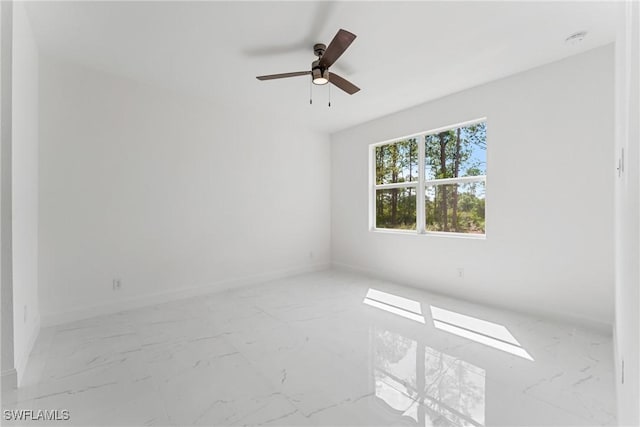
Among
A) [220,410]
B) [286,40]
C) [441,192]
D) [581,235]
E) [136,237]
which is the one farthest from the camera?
[441,192]

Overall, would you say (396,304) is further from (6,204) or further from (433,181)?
(6,204)

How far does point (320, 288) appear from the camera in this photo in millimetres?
4203

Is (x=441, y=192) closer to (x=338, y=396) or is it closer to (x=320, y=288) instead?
(x=320, y=288)

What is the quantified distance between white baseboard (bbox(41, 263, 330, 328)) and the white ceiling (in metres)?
2.48

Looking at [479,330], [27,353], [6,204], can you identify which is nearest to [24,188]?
[6,204]

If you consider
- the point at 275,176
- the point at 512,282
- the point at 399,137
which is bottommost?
the point at 512,282

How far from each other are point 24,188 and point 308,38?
2551mm

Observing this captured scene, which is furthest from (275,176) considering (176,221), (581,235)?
(581,235)

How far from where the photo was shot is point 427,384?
6.38 ft

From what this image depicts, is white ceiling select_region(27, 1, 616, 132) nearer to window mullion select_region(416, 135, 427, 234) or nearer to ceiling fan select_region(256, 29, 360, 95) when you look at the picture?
ceiling fan select_region(256, 29, 360, 95)

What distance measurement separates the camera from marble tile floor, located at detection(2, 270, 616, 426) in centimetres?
167

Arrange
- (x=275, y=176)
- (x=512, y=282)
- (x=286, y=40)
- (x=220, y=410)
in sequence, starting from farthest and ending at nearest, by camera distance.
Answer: (x=275, y=176)
(x=512, y=282)
(x=286, y=40)
(x=220, y=410)

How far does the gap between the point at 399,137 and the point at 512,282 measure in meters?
→ 2.39

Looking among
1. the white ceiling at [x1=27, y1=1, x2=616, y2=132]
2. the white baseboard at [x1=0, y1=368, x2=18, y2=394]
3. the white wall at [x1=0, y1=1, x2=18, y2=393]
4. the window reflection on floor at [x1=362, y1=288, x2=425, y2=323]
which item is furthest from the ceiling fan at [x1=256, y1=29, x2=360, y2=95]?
the white baseboard at [x1=0, y1=368, x2=18, y2=394]
